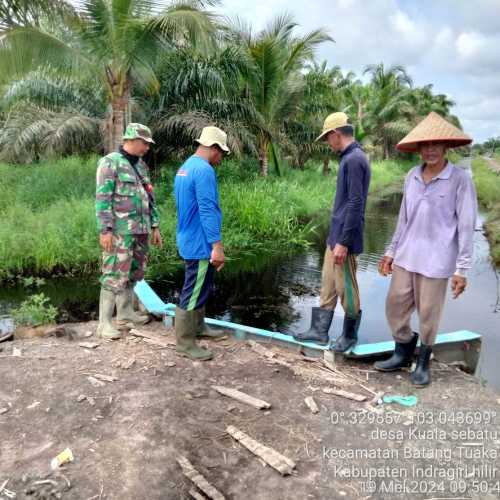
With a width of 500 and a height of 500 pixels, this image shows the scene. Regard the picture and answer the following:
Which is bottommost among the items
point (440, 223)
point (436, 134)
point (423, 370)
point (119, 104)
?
point (423, 370)

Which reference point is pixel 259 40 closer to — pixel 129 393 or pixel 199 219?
pixel 199 219

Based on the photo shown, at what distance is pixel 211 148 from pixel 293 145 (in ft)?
46.2

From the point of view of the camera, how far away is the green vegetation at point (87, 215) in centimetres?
769

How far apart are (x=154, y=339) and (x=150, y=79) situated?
21.5ft

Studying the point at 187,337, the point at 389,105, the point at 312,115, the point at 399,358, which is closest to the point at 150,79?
the point at 187,337

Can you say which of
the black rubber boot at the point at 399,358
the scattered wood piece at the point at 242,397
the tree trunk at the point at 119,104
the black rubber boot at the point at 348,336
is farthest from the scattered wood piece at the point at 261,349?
the tree trunk at the point at 119,104

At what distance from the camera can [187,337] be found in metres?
3.90

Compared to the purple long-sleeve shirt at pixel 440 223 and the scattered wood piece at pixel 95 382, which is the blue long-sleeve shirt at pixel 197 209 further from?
the purple long-sleeve shirt at pixel 440 223

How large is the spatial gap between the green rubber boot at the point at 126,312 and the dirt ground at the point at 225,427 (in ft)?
2.18

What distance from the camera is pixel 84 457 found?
2.58 metres

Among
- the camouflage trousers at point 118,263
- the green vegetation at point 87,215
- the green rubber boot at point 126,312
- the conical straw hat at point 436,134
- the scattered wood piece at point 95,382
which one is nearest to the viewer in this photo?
the conical straw hat at point 436,134

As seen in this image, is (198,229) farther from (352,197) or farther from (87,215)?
(87,215)

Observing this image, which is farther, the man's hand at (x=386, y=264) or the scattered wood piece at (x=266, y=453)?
the man's hand at (x=386, y=264)

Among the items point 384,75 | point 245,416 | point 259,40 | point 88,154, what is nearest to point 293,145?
point 259,40
